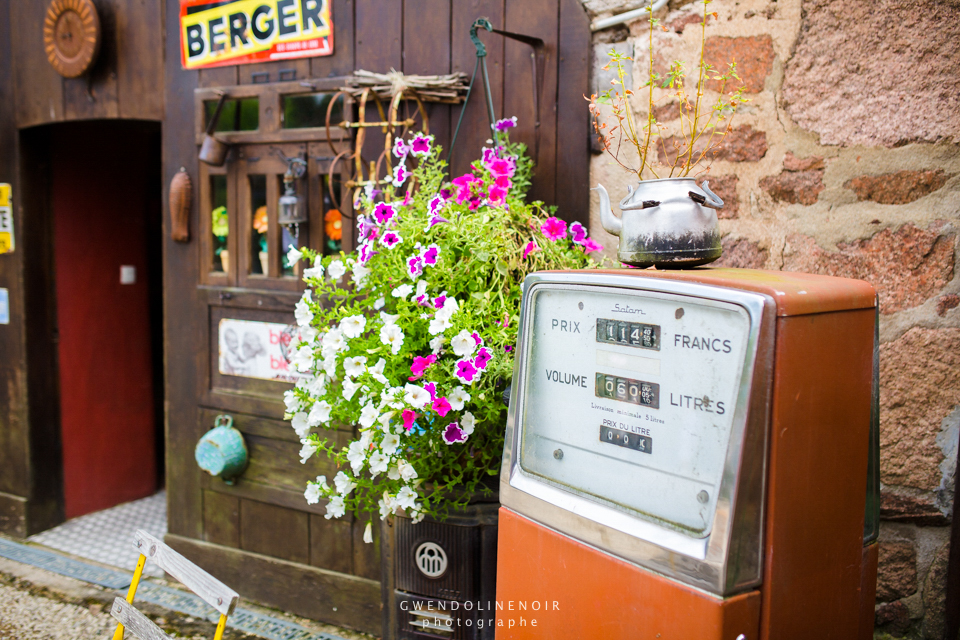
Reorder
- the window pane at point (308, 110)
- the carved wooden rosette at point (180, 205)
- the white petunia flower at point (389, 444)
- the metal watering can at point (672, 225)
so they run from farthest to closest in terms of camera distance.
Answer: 1. the carved wooden rosette at point (180, 205)
2. the window pane at point (308, 110)
3. the white petunia flower at point (389, 444)
4. the metal watering can at point (672, 225)

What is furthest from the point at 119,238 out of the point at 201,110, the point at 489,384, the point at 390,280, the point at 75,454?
the point at 489,384

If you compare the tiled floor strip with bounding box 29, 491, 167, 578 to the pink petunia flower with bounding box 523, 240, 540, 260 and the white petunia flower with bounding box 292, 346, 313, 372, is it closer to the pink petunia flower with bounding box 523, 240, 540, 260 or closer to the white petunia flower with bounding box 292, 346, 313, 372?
the white petunia flower with bounding box 292, 346, 313, 372

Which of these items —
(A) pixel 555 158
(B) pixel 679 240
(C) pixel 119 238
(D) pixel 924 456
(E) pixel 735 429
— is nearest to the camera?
(E) pixel 735 429

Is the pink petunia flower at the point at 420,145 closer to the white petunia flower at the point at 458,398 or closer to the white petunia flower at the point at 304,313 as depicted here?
the white petunia flower at the point at 304,313

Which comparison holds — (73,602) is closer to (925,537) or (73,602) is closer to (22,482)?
(22,482)

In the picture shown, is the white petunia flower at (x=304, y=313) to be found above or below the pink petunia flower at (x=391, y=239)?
below

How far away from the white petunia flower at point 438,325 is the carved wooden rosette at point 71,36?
2.68m

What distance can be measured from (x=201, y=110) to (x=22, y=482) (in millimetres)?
2364

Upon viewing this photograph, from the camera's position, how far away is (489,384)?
1909 millimetres

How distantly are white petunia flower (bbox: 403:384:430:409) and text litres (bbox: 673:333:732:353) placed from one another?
2.34 feet

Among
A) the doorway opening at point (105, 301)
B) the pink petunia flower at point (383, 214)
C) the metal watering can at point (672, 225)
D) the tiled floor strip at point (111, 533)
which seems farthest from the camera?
the doorway opening at point (105, 301)

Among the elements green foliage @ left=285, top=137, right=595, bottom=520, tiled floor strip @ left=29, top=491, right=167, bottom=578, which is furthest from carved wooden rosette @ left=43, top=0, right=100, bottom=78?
tiled floor strip @ left=29, top=491, right=167, bottom=578

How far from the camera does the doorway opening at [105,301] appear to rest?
4047 mm

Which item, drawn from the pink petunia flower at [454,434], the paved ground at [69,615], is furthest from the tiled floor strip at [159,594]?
the pink petunia flower at [454,434]
